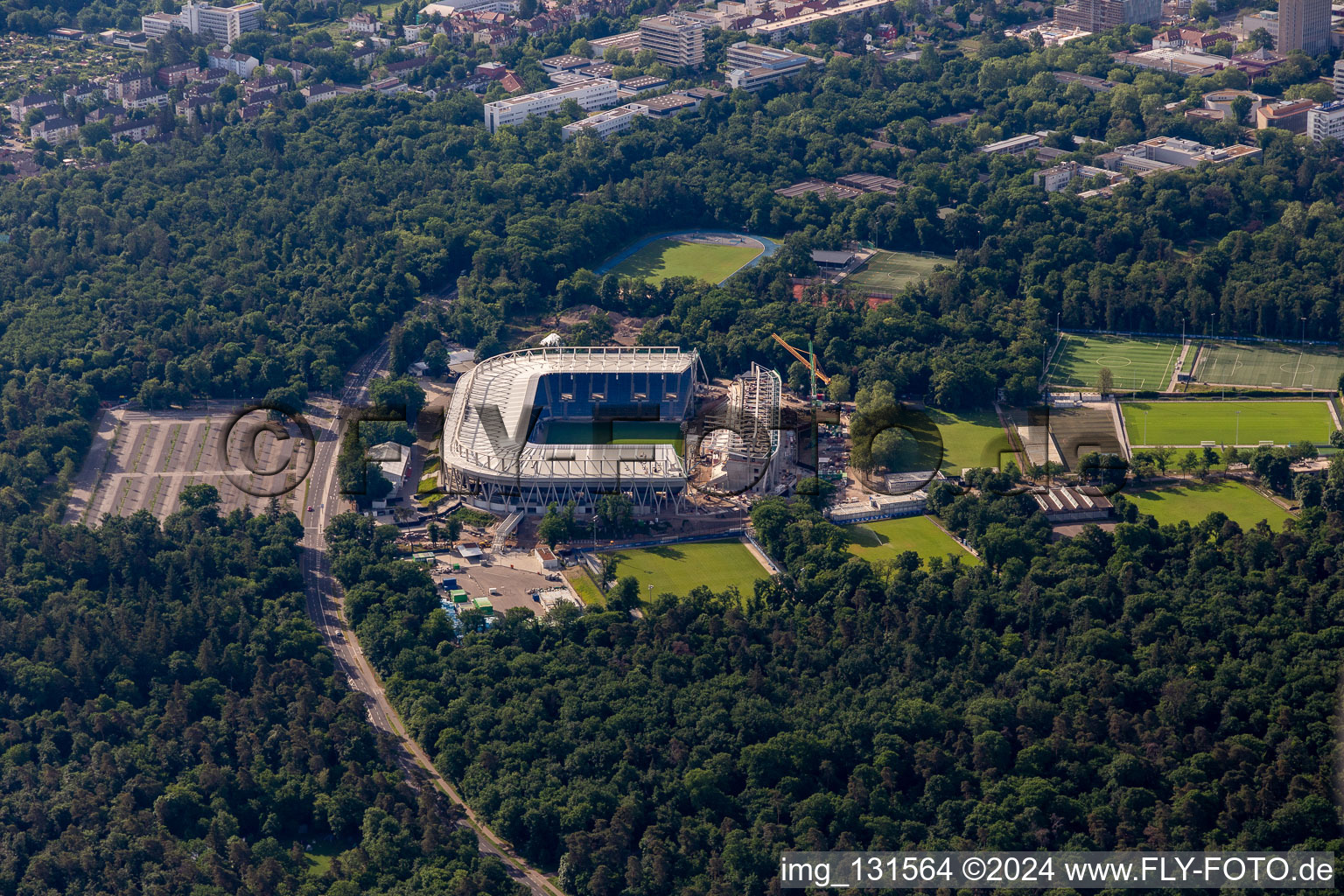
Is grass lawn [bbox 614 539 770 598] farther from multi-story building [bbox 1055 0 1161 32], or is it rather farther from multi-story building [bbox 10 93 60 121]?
multi-story building [bbox 1055 0 1161 32]

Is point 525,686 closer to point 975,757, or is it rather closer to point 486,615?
point 486,615

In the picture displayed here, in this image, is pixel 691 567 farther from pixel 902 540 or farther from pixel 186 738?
pixel 186 738

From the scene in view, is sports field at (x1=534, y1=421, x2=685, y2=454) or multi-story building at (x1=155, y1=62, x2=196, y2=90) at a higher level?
multi-story building at (x1=155, y1=62, x2=196, y2=90)

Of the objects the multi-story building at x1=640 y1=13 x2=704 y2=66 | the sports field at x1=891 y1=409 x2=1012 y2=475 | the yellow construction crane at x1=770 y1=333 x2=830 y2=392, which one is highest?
the multi-story building at x1=640 y1=13 x2=704 y2=66

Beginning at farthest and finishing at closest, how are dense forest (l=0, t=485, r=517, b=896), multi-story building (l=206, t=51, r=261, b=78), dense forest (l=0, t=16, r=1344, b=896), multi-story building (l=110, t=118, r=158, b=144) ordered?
multi-story building (l=206, t=51, r=261, b=78), multi-story building (l=110, t=118, r=158, b=144), dense forest (l=0, t=16, r=1344, b=896), dense forest (l=0, t=485, r=517, b=896)

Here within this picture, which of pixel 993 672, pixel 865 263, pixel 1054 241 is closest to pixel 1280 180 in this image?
pixel 1054 241

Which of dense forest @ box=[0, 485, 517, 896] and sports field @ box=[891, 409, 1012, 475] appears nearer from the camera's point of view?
dense forest @ box=[0, 485, 517, 896]

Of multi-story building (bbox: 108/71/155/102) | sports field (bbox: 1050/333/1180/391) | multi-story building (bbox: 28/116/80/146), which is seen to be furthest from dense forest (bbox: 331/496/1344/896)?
multi-story building (bbox: 108/71/155/102)

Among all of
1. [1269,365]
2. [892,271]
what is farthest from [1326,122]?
[892,271]
